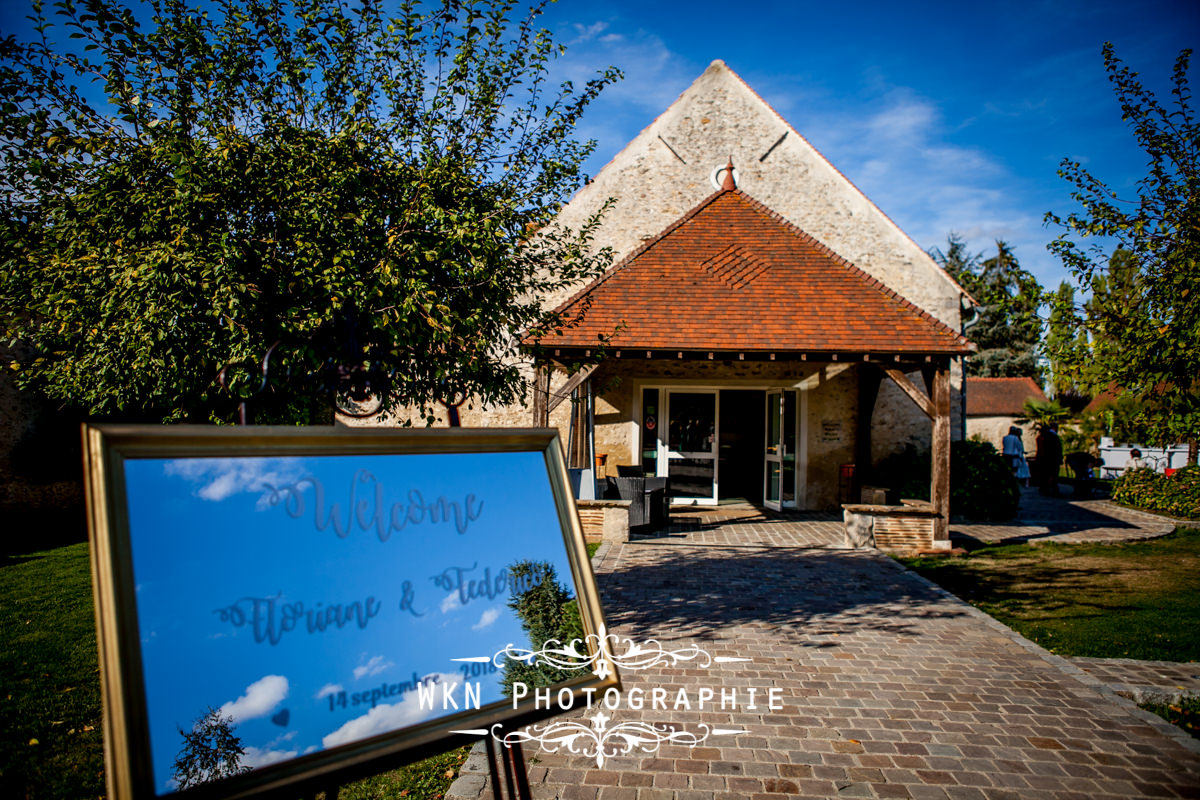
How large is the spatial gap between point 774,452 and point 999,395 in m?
27.1

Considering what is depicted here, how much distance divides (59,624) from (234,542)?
21.2 feet

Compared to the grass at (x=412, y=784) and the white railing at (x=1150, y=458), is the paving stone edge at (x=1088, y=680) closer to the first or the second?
the grass at (x=412, y=784)

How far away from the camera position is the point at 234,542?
165 centimetres

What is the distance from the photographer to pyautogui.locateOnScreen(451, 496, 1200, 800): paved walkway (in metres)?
3.35

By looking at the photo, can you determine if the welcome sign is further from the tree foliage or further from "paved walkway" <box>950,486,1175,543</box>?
"paved walkway" <box>950,486,1175,543</box>

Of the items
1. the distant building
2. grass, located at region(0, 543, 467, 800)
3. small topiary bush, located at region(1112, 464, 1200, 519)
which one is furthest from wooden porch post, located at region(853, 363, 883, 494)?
the distant building

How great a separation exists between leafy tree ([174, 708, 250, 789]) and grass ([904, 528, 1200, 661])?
6285 mm

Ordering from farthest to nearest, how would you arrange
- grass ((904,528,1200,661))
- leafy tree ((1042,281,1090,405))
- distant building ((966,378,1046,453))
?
1. distant building ((966,378,1046,453))
2. leafy tree ((1042,281,1090,405))
3. grass ((904,528,1200,661))

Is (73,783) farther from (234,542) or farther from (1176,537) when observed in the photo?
(1176,537)

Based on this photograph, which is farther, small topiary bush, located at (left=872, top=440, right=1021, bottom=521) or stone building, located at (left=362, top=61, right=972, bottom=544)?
small topiary bush, located at (left=872, top=440, right=1021, bottom=521)

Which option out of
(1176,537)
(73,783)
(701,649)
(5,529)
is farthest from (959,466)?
(5,529)

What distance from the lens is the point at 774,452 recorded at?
12.6 metres

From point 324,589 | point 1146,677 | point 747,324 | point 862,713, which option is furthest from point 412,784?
point 747,324

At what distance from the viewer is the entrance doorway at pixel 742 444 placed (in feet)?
45.3
